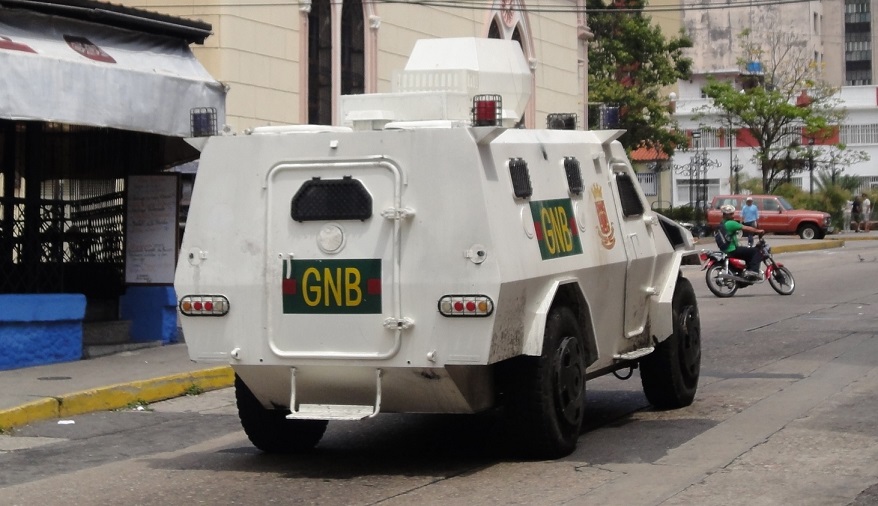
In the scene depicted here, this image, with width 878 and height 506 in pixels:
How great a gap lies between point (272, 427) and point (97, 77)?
20.3ft

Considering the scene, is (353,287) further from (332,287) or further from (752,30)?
(752,30)

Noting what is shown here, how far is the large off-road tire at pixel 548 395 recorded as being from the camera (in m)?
8.71

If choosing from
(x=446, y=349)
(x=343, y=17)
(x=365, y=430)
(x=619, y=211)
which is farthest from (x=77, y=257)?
(x=343, y=17)

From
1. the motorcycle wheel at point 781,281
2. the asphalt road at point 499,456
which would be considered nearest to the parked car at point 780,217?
the motorcycle wheel at point 781,281

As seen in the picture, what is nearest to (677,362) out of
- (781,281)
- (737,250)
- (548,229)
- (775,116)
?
(548,229)

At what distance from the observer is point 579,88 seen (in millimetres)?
39719

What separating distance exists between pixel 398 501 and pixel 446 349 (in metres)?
1.01

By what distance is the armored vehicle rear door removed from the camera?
8.46 meters

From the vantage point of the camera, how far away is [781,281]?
24.8 meters

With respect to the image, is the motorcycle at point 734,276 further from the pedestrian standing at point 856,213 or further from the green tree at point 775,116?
the pedestrian standing at point 856,213

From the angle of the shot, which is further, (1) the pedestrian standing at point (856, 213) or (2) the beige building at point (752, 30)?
(2) the beige building at point (752, 30)

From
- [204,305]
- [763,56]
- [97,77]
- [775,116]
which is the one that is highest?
[763,56]

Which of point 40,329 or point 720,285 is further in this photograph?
point 720,285

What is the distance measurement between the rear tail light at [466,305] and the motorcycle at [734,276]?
17.0 metres
